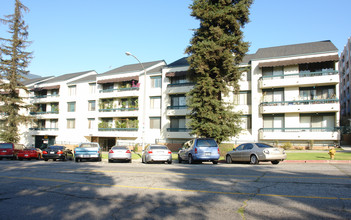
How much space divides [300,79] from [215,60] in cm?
1163

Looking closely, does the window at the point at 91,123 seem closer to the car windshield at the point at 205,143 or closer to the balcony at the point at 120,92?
the balcony at the point at 120,92

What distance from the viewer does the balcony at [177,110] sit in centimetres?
3818

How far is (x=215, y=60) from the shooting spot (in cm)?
2753

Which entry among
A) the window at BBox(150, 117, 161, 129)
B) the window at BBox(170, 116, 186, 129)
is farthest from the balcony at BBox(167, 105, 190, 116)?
the window at BBox(150, 117, 161, 129)

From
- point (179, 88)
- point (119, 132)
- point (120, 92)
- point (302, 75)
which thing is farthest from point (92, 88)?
point (302, 75)

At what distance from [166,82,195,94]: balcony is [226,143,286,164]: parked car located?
2015 centimetres

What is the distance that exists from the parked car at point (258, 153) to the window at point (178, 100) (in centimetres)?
2059

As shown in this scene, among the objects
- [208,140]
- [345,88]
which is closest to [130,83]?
[208,140]

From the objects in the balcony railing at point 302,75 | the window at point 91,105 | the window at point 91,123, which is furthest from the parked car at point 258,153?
the window at point 91,105

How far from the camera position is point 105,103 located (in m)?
46.4

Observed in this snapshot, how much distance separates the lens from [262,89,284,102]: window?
34438mm

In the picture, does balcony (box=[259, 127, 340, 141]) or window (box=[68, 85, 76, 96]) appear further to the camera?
window (box=[68, 85, 76, 96])

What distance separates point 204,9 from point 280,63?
444 inches

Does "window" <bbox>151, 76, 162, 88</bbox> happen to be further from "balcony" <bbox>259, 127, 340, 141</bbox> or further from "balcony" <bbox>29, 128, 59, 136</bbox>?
"balcony" <bbox>29, 128, 59, 136</bbox>
